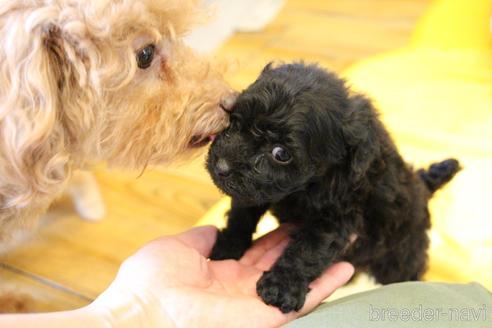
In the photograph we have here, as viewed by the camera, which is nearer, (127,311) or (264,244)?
(127,311)

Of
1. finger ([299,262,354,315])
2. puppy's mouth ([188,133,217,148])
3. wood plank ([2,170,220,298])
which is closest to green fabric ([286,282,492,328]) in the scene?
finger ([299,262,354,315])

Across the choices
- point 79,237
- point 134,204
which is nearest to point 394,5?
point 134,204

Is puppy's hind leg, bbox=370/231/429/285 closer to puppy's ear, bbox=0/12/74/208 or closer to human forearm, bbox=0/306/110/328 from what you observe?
human forearm, bbox=0/306/110/328

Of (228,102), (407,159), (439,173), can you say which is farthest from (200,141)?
(407,159)

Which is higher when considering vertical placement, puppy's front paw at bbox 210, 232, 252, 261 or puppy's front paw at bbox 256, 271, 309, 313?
puppy's front paw at bbox 256, 271, 309, 313

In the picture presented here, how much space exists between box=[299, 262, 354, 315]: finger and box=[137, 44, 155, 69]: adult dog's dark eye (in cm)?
53

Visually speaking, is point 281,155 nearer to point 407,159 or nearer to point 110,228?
point 407,159

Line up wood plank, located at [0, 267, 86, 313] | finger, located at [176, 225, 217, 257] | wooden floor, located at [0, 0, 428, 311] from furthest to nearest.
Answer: wooden floor, located at [0, 0, 428, 311] < wood plank, located at [0, 267, 86, 313] < finger, located at [176, 225, 217, 257]

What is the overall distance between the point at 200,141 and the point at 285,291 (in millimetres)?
347

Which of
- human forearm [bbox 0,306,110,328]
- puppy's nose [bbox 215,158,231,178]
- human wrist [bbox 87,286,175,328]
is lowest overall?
human wrist [bbox 87,286,175,328]

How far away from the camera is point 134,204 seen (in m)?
1.75

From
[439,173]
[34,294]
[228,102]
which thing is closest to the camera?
[228,102]

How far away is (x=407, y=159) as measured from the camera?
59.5 inches

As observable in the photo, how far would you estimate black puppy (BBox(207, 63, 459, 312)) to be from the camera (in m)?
0.84
